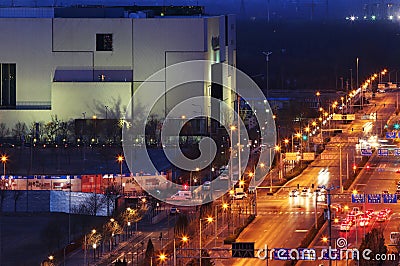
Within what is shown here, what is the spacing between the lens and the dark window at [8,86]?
17625mm

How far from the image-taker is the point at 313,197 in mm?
11883

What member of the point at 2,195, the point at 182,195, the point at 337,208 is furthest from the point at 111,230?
the point at 337,208

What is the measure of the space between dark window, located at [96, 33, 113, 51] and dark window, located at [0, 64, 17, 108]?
54.3 inches

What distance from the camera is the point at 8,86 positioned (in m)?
17.6

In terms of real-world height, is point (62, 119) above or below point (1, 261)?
above

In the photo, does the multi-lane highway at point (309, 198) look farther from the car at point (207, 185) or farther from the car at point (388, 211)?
the car at point (207, 185)

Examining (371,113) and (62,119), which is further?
(371,113)

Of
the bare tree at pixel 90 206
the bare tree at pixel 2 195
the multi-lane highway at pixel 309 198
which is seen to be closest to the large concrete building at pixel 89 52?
the multi-lane highway at pixel 309 198

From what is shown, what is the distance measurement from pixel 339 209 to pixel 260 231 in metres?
1.15

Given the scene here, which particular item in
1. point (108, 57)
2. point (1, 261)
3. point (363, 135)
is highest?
point (108, 57)

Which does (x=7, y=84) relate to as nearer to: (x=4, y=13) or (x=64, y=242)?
(x=4, y=13)

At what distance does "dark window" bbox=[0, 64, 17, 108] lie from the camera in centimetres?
1762

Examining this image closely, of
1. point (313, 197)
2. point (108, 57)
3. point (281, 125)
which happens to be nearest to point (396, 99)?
point (281, 125)

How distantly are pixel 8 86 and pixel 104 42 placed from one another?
167 cm
